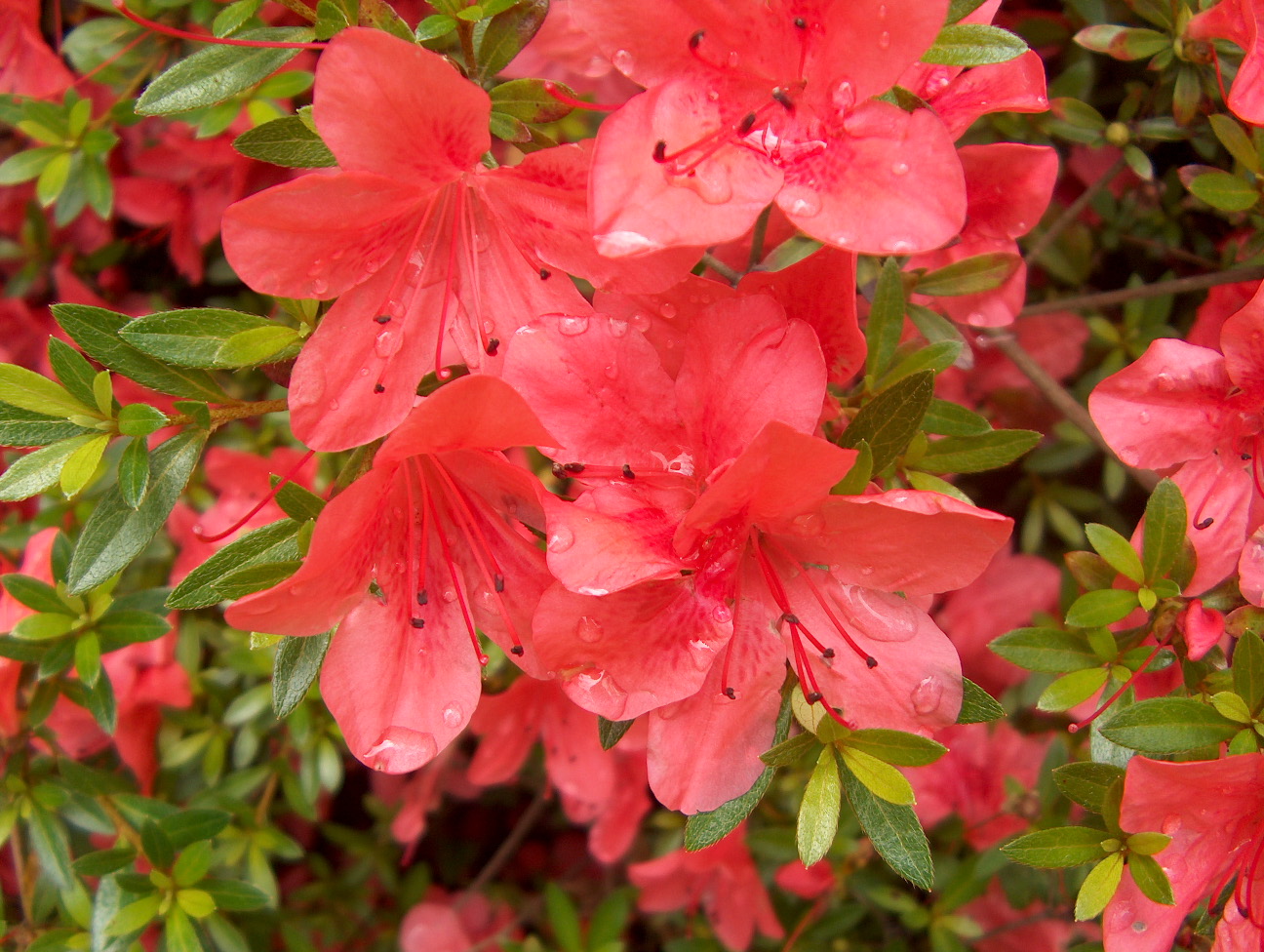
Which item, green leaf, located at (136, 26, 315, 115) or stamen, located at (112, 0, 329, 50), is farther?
green leaf, located at (136, 26, 315, 115)

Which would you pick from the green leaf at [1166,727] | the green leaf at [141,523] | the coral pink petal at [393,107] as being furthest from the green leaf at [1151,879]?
the green leaf at [141,523]

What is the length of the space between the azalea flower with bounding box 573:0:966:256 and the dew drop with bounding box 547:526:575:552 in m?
0.26

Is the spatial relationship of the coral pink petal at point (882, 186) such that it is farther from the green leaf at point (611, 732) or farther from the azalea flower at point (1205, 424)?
the green leaf at point (611, 732)

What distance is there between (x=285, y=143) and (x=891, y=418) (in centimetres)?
72

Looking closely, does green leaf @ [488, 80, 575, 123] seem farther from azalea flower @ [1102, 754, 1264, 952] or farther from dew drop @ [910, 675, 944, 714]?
azalea flower @ [1102, 754, 1264, 952]

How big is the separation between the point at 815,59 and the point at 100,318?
33.9 inches

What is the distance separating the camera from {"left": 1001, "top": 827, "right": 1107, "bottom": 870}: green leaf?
1.10 metres

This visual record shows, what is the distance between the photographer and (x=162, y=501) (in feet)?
3.86

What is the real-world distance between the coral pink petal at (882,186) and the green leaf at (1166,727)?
57cm

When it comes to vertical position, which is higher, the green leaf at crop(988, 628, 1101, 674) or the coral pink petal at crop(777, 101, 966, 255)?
the coral pink petal at crop(777, 101, 966, 255)

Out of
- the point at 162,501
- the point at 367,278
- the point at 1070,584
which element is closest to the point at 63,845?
the point at 162,501

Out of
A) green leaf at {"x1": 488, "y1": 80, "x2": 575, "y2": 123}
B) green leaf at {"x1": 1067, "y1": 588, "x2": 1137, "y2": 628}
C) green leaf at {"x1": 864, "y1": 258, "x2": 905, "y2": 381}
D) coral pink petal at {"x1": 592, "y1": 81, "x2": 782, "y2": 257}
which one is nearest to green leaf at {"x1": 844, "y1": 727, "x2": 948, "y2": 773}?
green leaf at {"x1": 1067, "y1": 588, "x2": 1137, "y2": 628}

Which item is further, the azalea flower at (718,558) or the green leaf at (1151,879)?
the green leaf at (1151,879)

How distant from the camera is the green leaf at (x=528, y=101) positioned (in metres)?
1.07
